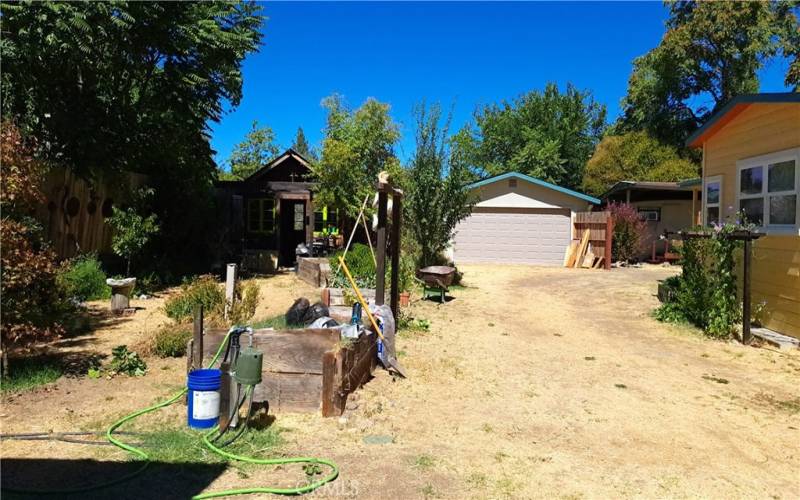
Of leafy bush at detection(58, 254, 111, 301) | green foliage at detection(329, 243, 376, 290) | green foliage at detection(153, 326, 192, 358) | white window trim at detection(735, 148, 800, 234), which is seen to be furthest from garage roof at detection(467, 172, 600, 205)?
green foliage at detection(153, 326, 192, 358)

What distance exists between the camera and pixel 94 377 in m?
5.19

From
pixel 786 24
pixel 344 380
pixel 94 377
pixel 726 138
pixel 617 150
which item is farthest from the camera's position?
pixel 617 150

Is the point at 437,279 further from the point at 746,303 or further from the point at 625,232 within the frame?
the point at 625,232

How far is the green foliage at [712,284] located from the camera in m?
8.29

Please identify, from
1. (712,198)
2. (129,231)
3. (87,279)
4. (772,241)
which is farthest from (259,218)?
(772,241)

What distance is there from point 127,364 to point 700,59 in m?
29.3

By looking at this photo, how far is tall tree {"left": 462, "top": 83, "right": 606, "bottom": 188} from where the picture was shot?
34281mm

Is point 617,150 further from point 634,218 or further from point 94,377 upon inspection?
point 94,377

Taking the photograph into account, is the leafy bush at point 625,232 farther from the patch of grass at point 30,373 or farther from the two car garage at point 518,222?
the patch of grass at point 30,373

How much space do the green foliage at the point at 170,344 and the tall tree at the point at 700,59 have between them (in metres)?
26.5

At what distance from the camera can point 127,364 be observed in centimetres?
541

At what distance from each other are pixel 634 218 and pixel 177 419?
1881 cm

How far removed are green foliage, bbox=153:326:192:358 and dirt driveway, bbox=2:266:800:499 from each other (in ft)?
0.67

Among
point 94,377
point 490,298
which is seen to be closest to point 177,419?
point 94,377
